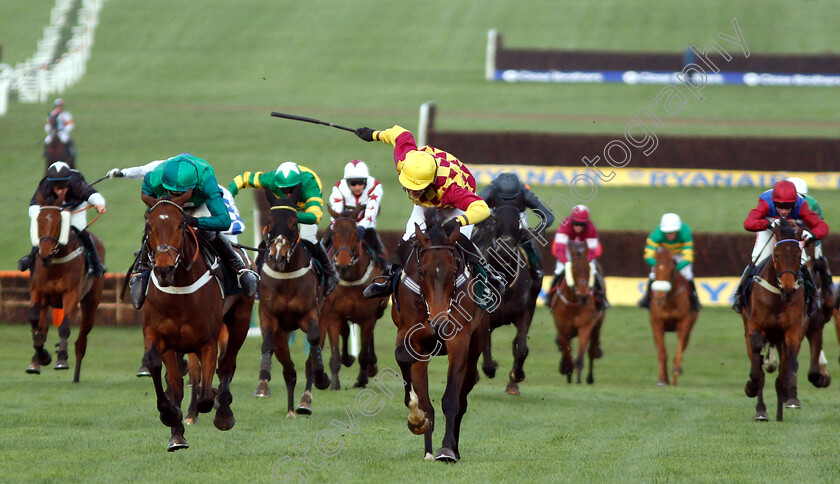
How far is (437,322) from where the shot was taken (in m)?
7.25

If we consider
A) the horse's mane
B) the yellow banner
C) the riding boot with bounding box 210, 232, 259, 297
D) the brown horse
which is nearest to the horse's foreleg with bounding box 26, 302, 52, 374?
the riding boot with bounding box 210, 232, 259, 297

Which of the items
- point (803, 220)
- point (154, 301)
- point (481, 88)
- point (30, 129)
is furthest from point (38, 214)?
point (481, 88)

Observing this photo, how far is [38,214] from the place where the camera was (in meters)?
11.8

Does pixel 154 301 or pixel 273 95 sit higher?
pixel 273 95

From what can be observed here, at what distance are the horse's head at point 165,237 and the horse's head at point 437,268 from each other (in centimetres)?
146

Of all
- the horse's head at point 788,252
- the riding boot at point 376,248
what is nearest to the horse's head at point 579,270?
the riding boot at point 376,248

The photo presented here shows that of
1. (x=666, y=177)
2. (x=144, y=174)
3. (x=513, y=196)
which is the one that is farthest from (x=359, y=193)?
(x=666, y=177)

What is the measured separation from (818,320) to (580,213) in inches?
124

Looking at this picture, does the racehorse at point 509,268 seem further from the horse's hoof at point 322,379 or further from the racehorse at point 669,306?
the racehorse at point 669,306

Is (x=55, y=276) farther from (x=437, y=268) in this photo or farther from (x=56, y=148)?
(x=56, y=148)

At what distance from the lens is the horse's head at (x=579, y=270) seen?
14.3 metres

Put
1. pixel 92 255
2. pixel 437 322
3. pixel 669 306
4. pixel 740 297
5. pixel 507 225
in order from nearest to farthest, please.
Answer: pixel 437 322
pixel 507 225
pixel 740 297
pixel 92 255
pixel 669 306

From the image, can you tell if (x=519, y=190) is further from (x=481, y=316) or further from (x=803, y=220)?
(x=481, y=316)

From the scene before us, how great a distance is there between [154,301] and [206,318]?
0.36 metres
